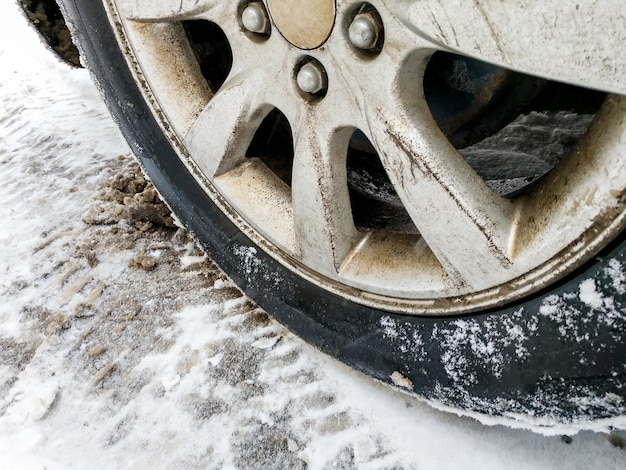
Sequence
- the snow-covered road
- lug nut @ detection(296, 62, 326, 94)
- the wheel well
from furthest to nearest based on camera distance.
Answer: the wheel well < the snow-covered road < lug nut @ detection(296, 62, 326, 94)

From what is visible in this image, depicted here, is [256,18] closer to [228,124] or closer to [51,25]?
[228,124]

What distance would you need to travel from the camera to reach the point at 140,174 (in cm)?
210

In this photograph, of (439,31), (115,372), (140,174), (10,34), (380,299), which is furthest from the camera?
(10,34)

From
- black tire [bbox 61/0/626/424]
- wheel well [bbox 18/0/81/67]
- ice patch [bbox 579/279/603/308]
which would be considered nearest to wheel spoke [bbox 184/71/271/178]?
black tire [bbox 61/0/626/424]

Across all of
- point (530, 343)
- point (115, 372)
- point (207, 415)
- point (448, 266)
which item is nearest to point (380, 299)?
point (448, 266)

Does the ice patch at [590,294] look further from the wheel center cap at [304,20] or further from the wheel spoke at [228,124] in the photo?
the wheel spoke at [228,124]

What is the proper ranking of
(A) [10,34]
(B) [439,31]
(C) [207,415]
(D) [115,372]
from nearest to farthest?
(B) [439,31], (C) [207,415], (D) [115,372], (A) [10,34]

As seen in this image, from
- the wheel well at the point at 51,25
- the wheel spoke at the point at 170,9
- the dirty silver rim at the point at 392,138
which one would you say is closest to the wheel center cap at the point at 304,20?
the dirty silver rim at the point at 392,138

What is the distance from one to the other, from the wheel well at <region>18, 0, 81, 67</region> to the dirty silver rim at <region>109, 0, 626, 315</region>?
93 cm

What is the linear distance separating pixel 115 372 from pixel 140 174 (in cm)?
87

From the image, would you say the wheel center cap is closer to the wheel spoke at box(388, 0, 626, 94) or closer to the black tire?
the wheel spoke at box(388, 0, 626, 94)

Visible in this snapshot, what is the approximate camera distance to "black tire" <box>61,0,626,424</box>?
2.91 ft

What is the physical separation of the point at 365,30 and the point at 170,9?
0.48m

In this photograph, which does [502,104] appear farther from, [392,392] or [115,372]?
[115,372]
